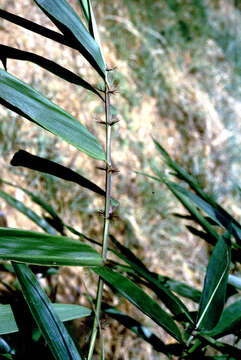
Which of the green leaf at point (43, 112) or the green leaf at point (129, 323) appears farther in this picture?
the green leaf at point (129, 323)

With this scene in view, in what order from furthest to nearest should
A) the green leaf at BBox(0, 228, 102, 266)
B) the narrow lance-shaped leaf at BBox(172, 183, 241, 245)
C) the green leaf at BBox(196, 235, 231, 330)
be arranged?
the narrow lance-shaped leaf at BBox(172, 183, 241, 245) → the green leaf at BBox(196, 235, 231, 330) → the green leaf at BBox(0, 228, 102, 266)

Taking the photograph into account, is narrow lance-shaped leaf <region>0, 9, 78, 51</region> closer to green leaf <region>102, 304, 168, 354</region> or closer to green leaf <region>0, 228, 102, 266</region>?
green leaf <region>0, 228, 102, 266</region>

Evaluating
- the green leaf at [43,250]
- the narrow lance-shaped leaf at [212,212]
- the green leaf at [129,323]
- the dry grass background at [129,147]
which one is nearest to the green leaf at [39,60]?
the green leaf at [43,250]

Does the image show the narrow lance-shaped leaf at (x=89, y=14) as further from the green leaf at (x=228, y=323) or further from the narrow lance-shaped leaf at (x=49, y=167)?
the green leaf at (x=228, y=323)

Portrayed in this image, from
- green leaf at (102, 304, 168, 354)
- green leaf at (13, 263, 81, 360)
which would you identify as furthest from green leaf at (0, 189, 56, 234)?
green leaf at (13, 263, 81, 360)

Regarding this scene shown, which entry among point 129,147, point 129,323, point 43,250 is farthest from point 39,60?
point 129,147

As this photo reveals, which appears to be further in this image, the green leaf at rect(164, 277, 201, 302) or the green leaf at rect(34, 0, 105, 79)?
the green leaf at rect(164, 277, 201, 302)

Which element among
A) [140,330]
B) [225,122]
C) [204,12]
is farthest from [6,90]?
[204,12]
